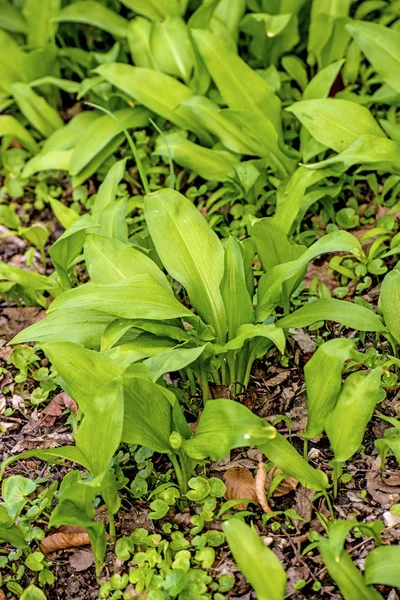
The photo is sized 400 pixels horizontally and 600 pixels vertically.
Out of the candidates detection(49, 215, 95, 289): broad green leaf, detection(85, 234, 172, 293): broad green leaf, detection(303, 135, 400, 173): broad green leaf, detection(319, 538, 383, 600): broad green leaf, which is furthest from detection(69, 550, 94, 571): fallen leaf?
detection(303, 135, 400, 173): broad green leaf

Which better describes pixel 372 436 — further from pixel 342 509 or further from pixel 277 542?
pixel 277 542

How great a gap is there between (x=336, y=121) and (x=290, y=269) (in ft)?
3.54

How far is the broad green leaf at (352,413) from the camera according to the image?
2.23 meters

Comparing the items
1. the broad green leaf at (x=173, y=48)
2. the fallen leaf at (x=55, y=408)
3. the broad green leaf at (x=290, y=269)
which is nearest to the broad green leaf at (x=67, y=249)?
the fallen leaf at (x=55, y=408)

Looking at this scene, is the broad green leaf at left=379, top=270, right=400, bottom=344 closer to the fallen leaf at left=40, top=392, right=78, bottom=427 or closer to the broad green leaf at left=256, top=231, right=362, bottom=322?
the broad green leaf at left=256, top=231, right=362, bottom=322

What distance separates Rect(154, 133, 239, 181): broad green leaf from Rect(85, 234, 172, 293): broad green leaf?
90cm

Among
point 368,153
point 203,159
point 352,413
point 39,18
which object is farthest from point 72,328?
point 39,18

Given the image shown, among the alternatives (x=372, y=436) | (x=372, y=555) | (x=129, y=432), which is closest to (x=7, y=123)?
(x=129, y=432)

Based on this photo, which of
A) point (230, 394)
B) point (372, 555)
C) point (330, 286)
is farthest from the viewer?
point (330, 286)

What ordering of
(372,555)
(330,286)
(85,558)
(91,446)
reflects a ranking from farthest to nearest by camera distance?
(330,286) < (85,558) < (91,446) < (372,555)

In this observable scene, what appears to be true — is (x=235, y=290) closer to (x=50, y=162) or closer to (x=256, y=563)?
(x=256, y=563)

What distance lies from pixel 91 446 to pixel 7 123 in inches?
94.4

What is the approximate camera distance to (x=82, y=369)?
2.25 m

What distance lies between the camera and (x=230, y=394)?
107 inches
